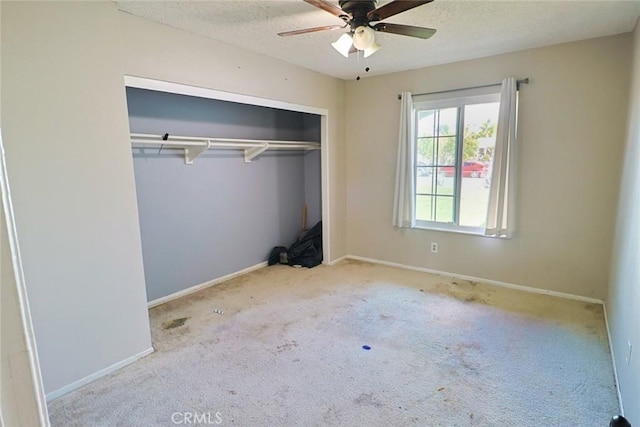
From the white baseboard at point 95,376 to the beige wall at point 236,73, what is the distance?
202 centimetres

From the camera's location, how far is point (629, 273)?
2.19m

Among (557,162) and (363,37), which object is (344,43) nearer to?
(363,37)

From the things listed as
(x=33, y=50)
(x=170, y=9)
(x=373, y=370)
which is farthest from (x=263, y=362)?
(x=170, y=9)

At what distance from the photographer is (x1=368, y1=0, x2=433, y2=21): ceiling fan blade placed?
1918 millimetres

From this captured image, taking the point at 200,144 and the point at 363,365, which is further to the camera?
the point at 200,144

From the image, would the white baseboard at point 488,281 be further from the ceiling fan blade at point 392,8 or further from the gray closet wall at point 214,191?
the ceiling fan blade at point 392,8

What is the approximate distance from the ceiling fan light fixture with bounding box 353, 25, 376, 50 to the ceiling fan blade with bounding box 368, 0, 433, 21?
70mm

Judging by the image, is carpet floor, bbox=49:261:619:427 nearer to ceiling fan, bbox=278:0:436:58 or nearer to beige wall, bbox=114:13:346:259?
beige wall, bbox=114:13:346:259

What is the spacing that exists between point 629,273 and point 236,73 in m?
3.32

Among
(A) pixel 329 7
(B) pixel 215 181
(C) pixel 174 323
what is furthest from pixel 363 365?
(B) pixel 215 181

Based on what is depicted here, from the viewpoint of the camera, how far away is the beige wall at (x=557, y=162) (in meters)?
3.19

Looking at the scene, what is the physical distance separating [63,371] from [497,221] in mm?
3876

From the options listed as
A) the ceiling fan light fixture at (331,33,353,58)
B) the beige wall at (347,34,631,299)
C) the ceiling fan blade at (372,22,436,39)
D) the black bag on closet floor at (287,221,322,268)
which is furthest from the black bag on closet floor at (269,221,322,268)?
the ceiling fan blade at (372,22,436,39)

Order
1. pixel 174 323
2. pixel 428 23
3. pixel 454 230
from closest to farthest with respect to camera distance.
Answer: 1. pixel 428 23
2. pixel 174 323
3. pixel 454 230
